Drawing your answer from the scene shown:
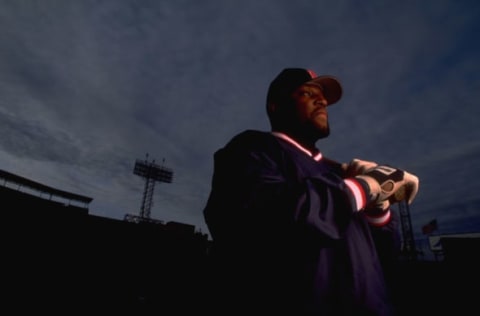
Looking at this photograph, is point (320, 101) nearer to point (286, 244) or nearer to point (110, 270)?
point (286, 244)

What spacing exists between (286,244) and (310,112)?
1110 millimetres

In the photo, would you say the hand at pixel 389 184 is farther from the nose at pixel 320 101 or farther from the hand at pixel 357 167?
the nose at pixel 320 101

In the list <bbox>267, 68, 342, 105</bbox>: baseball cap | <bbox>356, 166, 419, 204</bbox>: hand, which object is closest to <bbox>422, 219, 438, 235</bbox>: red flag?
<bbox>267, 68, 342, 105</bbox>: baseball cap

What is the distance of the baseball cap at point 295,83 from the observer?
2.02m

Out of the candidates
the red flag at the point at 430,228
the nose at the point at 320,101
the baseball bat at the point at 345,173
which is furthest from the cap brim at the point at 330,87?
the red flag at the point at 430,228

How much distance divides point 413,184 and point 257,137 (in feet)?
3.41

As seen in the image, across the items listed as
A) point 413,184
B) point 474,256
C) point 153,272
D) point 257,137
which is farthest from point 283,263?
point 153,272

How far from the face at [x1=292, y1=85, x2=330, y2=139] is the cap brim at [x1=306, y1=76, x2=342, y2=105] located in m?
0.07

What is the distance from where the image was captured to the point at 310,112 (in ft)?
6.20

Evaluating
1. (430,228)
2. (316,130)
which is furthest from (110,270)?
(430,228)

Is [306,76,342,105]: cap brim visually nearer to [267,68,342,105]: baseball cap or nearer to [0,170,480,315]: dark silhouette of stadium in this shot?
[267,68,342,105]: baseball cap

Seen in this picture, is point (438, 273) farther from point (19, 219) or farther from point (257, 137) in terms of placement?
point (19, 219)

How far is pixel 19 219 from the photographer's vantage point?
7293 mm

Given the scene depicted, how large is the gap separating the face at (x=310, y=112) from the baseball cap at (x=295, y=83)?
0.06m
